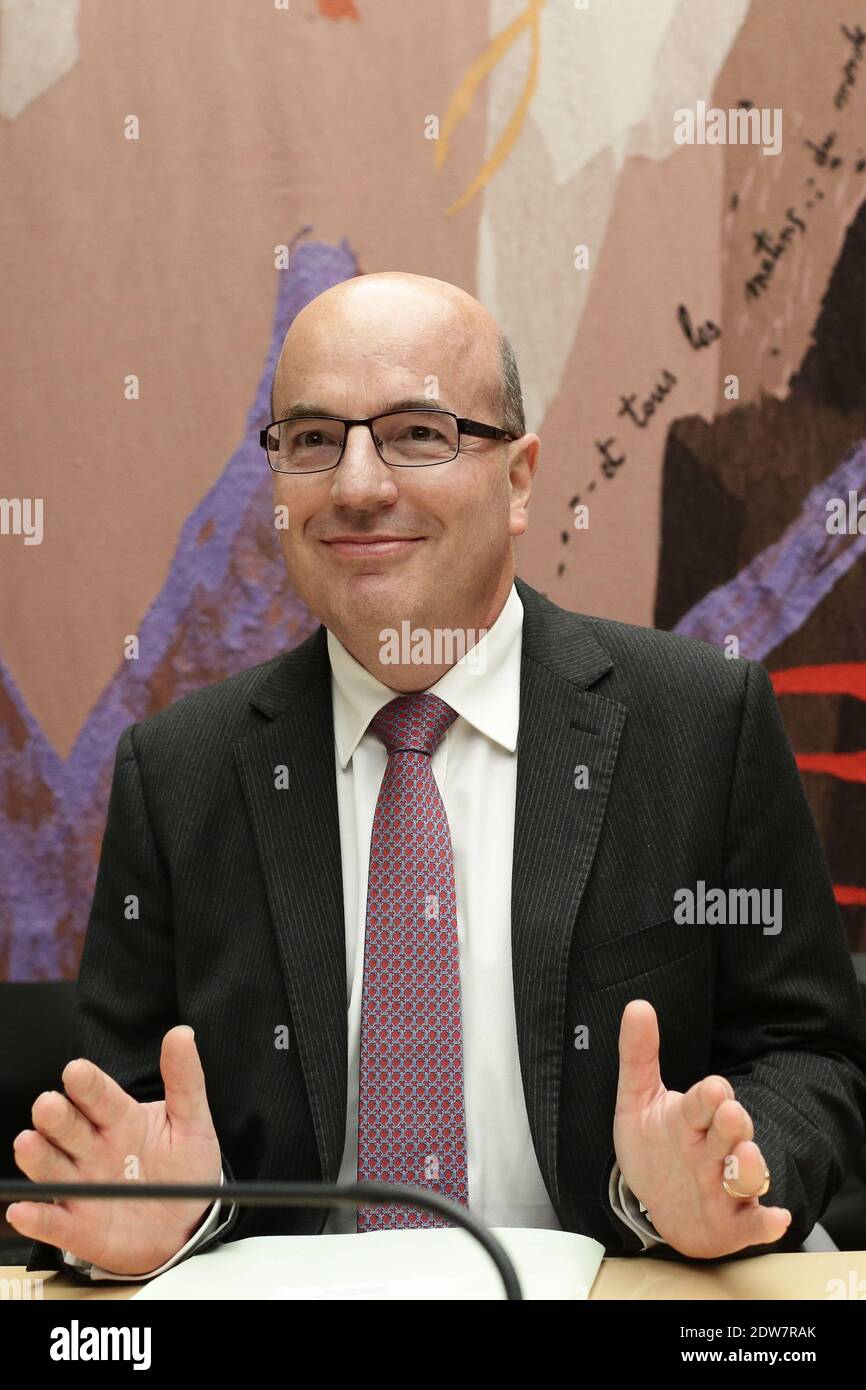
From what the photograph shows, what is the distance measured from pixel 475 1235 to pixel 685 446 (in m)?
1.77

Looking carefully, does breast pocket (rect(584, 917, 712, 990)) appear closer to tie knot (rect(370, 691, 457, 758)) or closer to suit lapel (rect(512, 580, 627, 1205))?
suit lapel (rect(512, 580, 627, 1205))

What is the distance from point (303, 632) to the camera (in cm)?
242

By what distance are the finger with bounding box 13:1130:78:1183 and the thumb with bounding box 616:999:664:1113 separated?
1.52ft

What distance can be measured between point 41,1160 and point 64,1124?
34 mm

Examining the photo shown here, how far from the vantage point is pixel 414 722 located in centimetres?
152

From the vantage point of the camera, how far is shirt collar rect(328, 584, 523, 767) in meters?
1.54

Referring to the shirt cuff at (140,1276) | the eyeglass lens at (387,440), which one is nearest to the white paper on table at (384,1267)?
the shirt cuff at (140,1276)

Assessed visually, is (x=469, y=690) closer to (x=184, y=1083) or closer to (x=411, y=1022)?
(x=411, y=1022)

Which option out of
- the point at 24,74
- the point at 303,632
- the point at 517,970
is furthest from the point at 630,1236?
the point at 24,74

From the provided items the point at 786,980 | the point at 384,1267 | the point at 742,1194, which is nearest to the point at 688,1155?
the point at 742,1194

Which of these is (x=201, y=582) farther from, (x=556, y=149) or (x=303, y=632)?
(x=556, y=149)

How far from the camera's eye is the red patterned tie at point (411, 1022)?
1.37 metres

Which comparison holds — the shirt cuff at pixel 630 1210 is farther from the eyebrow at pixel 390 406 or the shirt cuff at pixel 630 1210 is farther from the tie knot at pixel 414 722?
the eyebrow at pixel 390 406

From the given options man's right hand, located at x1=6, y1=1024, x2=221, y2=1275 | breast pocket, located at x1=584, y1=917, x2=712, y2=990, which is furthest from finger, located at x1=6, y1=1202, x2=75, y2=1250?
breast pocket, located at x1=584, y1=917, x2=712, y2=990
